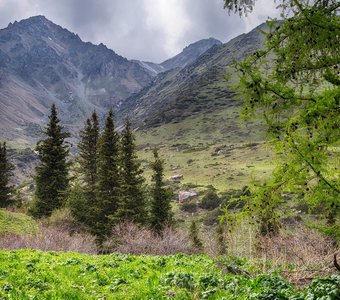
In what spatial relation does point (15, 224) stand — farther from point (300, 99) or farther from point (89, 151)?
point (300, 99)

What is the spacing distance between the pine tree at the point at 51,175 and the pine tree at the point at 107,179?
21.3 feet

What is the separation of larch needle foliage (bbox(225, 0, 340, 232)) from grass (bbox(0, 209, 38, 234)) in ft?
97.3

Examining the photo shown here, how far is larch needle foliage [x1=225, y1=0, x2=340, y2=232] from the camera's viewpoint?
733cm

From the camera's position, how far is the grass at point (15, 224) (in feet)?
108

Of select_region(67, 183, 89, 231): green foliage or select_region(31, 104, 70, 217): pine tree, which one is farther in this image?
select_region(31, 104, 70, 217): pine tree

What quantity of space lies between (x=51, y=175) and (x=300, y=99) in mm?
46440

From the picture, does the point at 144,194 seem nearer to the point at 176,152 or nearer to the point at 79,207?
the point at 79,207

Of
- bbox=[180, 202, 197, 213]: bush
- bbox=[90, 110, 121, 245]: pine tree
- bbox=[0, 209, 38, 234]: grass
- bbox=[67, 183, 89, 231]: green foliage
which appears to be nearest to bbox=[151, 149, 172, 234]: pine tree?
bbox=[90, 110, 121, 245]: pine tree

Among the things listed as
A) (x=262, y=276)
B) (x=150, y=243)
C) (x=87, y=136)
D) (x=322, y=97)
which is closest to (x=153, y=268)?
(x=262, y=276)

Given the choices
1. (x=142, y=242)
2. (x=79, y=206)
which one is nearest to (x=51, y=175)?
(x=79, y=206)

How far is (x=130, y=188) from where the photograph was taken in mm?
43625

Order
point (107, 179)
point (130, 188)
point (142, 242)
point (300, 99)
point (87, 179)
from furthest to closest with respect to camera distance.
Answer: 1. point (87, 179)
2. point (107, 179)
3. point (130, 188)
4. point (142, 242)
5. point (300, 99)

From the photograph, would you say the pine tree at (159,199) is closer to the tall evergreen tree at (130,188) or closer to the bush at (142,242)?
the tall evergreen tree at (130,188)

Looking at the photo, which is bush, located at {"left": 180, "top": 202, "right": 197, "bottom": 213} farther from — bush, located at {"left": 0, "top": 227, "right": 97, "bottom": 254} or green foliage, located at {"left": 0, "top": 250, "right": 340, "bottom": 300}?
green foliage, located at {"left": 0, "top": 250, "right": 340, "bottom": 300}
